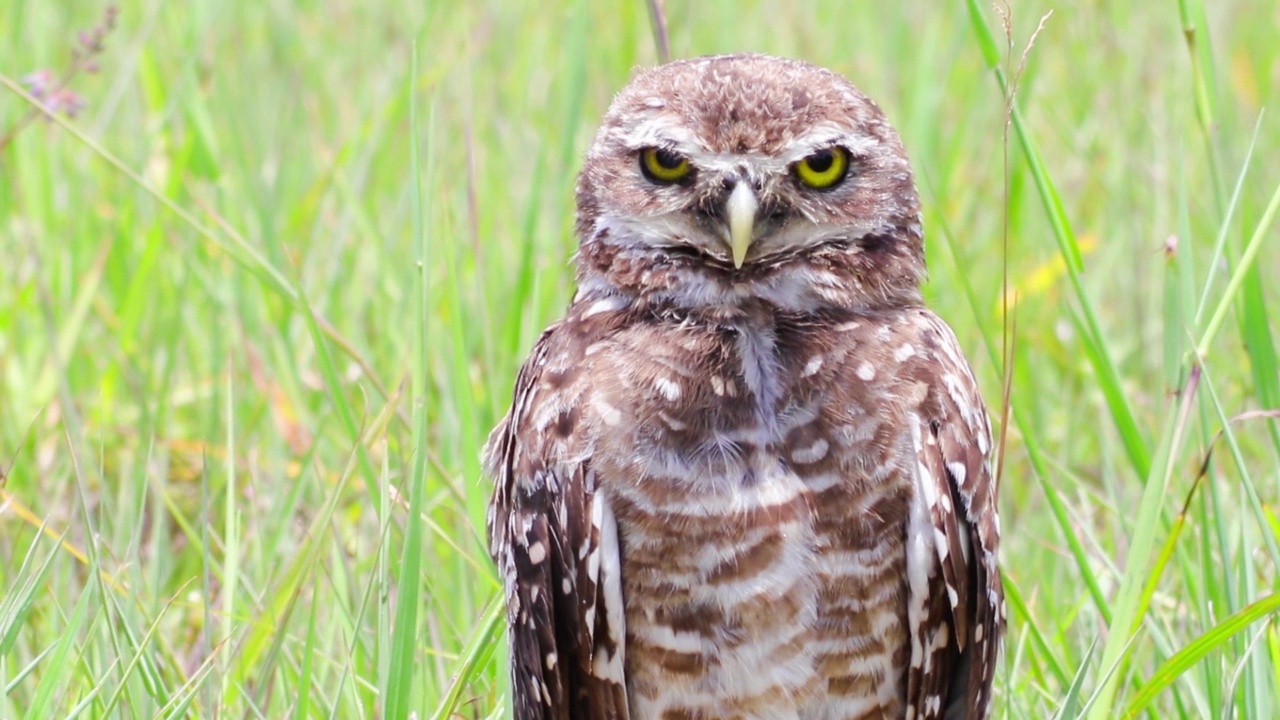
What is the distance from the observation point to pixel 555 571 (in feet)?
10.4

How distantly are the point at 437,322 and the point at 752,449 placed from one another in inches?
86.6

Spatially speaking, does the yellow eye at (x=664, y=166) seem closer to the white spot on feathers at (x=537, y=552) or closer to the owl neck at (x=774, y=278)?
the owl neck at (x=774, y=278)

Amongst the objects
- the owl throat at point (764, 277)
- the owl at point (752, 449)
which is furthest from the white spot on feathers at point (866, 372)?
the owl throat at point (764, 277)

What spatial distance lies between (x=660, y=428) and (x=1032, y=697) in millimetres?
1089

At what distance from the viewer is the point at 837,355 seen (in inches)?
122

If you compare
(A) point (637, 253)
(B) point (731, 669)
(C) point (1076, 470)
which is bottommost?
(C) point (1076, 470)

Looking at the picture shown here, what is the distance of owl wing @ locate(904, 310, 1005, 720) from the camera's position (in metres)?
3.04

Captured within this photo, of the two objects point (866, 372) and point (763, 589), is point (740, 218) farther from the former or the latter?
point (763, 589)

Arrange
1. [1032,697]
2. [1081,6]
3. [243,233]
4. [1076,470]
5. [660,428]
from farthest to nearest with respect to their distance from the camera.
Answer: [1081,6] < [243,233] < [1076,470] < [1032,697] < [660,428]

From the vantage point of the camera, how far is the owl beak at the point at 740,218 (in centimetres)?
298

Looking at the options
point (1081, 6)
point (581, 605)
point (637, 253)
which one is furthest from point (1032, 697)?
point (1081, 6)

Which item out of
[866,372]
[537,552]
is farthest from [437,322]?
[866,372]

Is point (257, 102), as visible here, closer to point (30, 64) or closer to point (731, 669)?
point (30, 64)

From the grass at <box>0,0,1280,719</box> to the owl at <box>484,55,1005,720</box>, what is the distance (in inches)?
5.5
